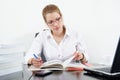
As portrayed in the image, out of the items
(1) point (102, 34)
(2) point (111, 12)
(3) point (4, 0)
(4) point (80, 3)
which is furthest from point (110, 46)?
(3) point (4, 0)

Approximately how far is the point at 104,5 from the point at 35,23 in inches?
35.2

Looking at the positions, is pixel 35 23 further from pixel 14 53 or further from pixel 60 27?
pixel 14 53

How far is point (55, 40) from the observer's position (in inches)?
83.7

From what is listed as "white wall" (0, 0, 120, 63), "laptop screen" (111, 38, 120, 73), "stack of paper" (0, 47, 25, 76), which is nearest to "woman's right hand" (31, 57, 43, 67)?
"stack of paper" (0, 47, 25, 76)

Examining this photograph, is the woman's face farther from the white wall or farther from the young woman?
the white wall

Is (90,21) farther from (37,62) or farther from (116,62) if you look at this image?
(116,62)

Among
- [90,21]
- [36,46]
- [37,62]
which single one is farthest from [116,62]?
[90,21]

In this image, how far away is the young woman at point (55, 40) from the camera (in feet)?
6.63

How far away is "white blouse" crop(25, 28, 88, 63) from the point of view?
81.2 inches

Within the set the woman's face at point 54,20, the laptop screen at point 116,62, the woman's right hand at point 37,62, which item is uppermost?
the woman's face at point 54,20

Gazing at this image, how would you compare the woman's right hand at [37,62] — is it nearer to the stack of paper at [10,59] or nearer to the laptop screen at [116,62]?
the stack of paper at [10,59]

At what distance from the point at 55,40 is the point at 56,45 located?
62 millimetres

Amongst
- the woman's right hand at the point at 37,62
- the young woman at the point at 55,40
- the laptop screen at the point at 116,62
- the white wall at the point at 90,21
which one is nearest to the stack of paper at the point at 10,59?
the woman's right hand at the point at 37,62

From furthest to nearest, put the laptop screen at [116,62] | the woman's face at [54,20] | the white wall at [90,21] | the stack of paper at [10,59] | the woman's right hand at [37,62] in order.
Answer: the white wall at [90,21] → the woman's face at [54,20] → the woman's right hand at [37,62] → the stack of paper at [10,59] → the laptop screen at [116,62]
